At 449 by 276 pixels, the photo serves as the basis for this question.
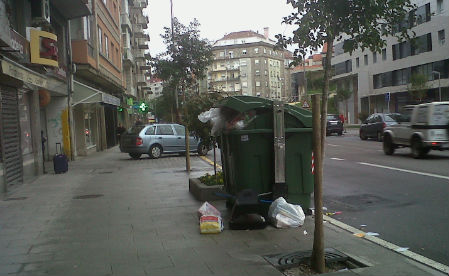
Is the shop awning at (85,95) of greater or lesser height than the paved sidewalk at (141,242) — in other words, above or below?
above

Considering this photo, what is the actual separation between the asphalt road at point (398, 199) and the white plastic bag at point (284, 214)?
0.93 metres

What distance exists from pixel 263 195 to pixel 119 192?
4.77m

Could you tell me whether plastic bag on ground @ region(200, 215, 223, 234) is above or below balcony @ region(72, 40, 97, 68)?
below

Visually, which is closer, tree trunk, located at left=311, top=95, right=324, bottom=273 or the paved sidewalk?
tree trunk, located at left=311, top=95, right=324, bottom=273

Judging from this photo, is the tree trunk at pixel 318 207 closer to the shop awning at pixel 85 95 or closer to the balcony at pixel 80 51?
the shop awning at pixel 85 95

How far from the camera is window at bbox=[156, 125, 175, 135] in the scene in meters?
20.8

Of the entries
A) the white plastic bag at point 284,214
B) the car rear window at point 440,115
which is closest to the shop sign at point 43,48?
the white plastic bag at point 284,214

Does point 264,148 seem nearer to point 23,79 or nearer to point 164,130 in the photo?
point 23,79

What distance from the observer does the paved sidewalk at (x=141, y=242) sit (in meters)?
4.74

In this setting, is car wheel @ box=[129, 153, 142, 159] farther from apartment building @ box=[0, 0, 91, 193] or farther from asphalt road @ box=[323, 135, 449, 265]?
asphalt road @ box=[323, 135, 449, 265]

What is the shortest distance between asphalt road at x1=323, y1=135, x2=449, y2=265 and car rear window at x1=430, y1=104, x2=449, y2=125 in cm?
117

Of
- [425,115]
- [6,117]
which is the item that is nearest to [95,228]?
[6,117]

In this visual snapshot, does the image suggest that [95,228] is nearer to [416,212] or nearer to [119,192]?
[119,192]

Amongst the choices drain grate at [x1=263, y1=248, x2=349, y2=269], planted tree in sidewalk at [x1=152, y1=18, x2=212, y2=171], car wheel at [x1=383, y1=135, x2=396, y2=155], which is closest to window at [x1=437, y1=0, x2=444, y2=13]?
planted tree in sidewalk at [x1=152, y1=18, x2=212, y2=171]
